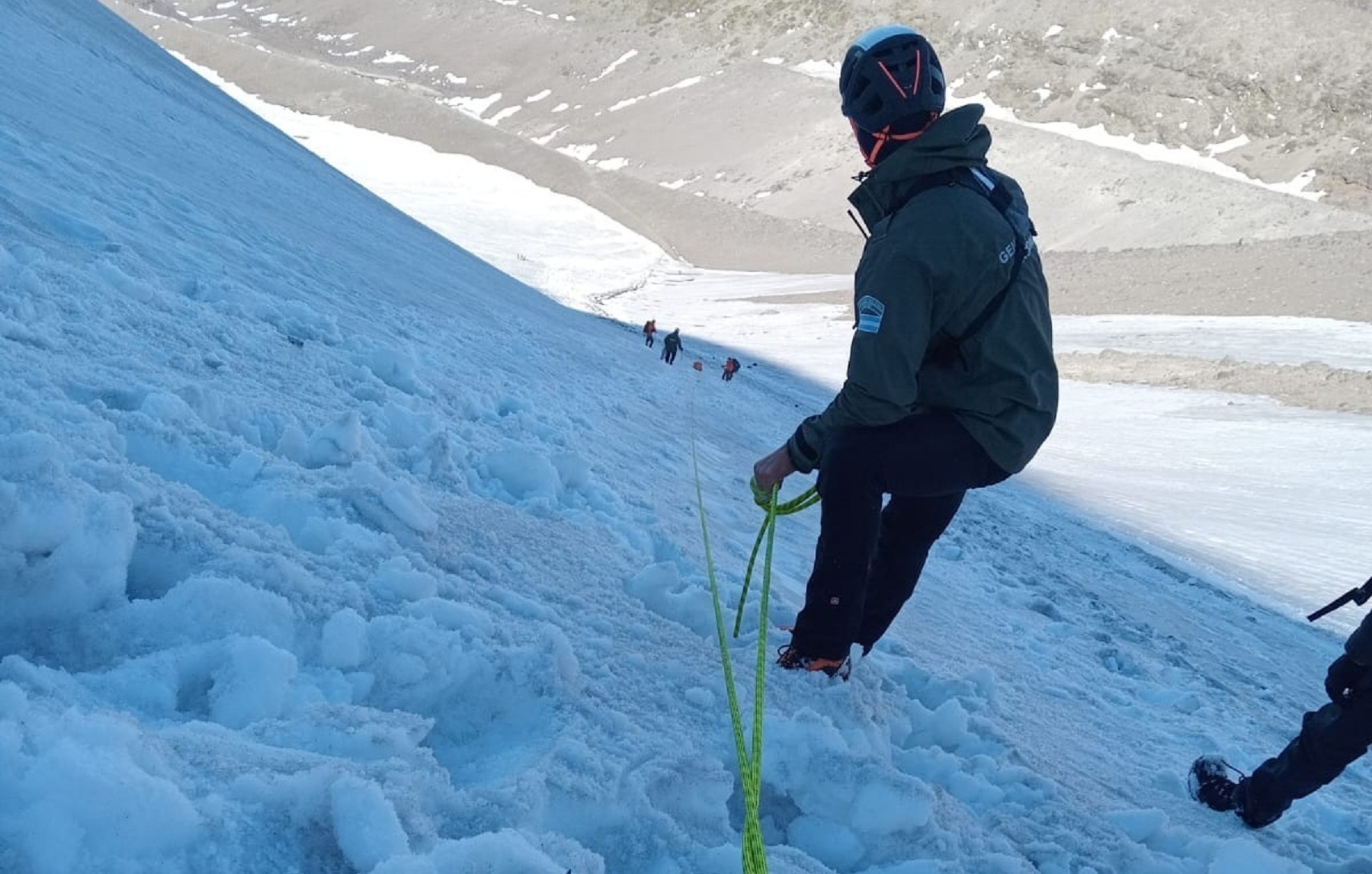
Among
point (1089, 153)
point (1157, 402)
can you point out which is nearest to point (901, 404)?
point (1157, 402)

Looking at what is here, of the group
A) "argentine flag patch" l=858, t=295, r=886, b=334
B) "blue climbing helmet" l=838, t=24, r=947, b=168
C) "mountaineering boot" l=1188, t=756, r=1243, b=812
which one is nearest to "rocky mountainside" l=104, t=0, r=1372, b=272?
"mountaineering boot" l=1188, t=756, r=1243, b=812

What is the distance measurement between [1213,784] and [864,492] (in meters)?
1.73

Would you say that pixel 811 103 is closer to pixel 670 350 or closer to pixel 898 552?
pixel 670 350

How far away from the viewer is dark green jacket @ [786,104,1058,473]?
2.89 meters

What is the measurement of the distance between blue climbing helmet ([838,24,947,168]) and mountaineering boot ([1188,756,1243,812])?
235 centimetres

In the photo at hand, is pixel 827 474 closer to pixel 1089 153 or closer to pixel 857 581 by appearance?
pixel 857 581

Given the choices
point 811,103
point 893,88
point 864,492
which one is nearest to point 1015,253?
point 893,88

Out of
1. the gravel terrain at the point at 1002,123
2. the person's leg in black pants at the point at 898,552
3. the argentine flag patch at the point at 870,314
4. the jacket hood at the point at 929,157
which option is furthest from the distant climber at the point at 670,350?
the gravel terrain at the point at 1002,123

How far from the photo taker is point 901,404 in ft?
9.71

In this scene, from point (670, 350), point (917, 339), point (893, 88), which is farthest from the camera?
point (670, 350)

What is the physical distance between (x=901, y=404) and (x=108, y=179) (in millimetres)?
5079

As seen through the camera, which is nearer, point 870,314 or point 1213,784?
point 870,314

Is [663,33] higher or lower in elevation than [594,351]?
higher

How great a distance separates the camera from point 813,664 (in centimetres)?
335
